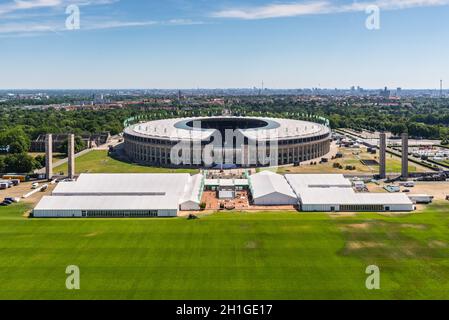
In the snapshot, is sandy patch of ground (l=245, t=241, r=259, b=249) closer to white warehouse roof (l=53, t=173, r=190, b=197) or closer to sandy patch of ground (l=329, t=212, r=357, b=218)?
sandy patch of ground (l=329, t=212, r=357, b=218)

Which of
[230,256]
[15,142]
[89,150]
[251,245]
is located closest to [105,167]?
[89,150]

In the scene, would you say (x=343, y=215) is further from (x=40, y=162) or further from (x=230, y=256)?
(x=40, y=162)

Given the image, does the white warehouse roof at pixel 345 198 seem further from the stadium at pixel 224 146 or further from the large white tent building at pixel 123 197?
the stadium at pixel 224 146

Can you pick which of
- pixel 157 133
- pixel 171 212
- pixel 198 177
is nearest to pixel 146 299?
pixel 171 212

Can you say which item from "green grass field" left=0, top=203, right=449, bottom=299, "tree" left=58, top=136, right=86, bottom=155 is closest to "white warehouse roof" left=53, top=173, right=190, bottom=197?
"green grass field" left=0, top=203, right=449, bottom=299

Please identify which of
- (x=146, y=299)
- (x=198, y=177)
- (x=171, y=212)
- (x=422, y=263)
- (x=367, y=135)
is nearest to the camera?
(x=146, y=299)

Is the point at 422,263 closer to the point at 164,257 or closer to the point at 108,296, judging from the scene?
the point at 164,257

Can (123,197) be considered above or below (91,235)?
above
